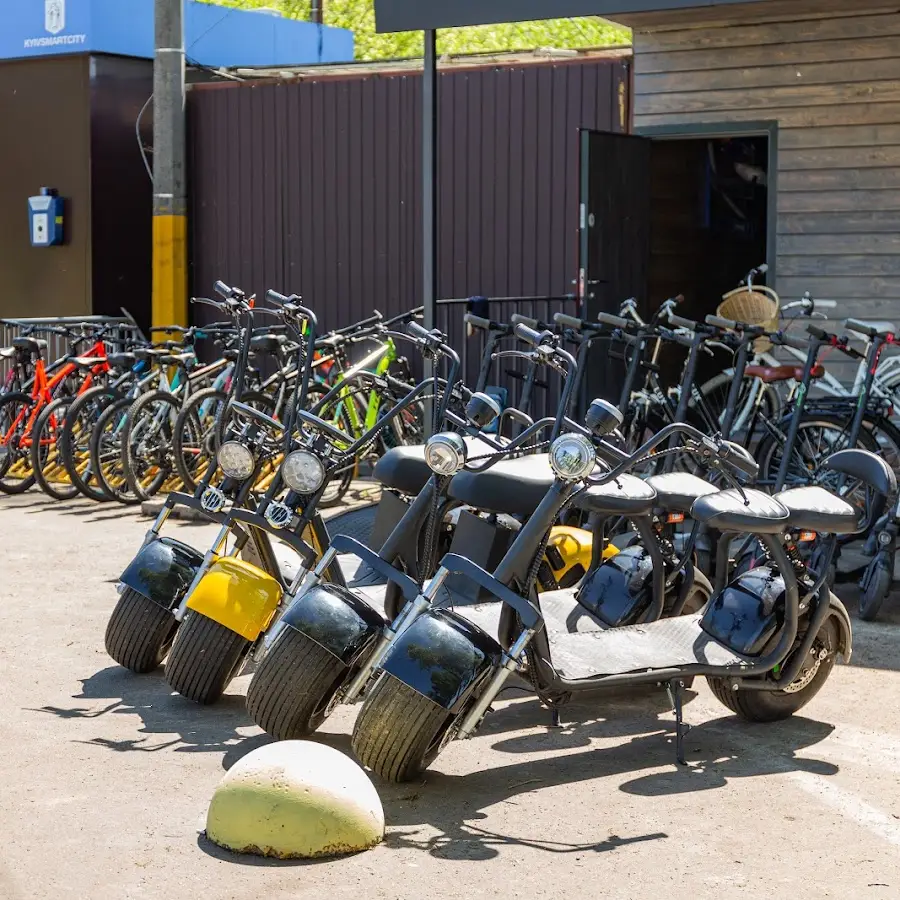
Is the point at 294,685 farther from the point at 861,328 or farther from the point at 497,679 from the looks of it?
the point at 861,328

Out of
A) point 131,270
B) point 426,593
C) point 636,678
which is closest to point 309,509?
point 426,593

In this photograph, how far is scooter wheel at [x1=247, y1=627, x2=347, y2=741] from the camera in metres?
5.43

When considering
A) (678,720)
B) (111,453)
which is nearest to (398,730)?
(678,720)

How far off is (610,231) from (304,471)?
5.99 meters

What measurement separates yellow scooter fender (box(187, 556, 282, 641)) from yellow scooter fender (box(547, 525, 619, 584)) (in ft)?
4.61

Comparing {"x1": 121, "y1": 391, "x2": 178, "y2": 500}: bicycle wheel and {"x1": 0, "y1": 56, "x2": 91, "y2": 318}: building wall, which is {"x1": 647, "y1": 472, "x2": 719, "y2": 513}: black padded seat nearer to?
{"x1": 121, "y1": 391, "x2": 178, "y2": 500}: bicycle wheel

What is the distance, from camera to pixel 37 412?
39.5 feet

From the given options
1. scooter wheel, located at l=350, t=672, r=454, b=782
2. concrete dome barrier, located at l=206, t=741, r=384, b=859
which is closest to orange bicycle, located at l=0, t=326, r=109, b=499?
scooter wheel, located at l=350, t=672, r=454, b=782

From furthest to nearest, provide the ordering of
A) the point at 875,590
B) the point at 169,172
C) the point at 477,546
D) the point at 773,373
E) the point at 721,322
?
1. the point at 169,172
2. the point at 773,373
3. the point at 721,322
4. the point at 875,590
5. the point at 477,546

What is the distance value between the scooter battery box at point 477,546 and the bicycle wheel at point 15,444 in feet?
19.9

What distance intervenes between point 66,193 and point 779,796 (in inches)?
473

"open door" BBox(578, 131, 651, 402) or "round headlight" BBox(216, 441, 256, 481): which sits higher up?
"open door" BBox(578, 131, 651, 402)

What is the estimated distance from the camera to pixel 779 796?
5.20 metres

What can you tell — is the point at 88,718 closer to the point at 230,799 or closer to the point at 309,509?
the point at 309,509
